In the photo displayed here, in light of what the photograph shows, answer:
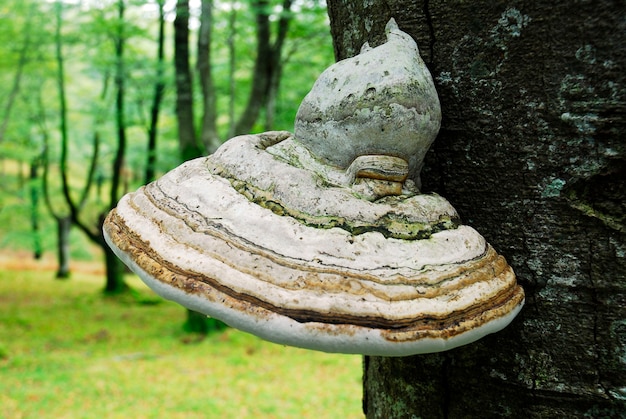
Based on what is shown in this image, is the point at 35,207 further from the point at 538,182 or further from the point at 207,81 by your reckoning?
the point at 538,182

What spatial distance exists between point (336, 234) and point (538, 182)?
0.50 meters

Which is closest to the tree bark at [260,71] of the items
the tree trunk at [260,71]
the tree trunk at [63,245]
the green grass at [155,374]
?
the tree trunk at [260,71]

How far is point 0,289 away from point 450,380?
19.6 m

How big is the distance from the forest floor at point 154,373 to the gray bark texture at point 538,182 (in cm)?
509

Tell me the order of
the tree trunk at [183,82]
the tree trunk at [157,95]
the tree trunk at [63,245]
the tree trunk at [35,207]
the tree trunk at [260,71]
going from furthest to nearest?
the tree trunk at [63,245] → the tree trunk at [35,207] → the tree trunk at [157,95] → the tree trunk at [183,82] → the tree trunk at [260,71]

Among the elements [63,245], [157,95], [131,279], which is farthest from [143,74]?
[131,279]

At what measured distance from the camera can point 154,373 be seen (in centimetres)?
770

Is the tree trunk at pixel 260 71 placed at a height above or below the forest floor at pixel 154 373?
above

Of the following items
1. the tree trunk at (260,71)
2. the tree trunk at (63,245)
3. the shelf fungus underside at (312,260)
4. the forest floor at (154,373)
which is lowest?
the tree trunk at (63,245)

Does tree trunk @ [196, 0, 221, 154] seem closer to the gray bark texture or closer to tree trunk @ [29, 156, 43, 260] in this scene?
the gray bark texture

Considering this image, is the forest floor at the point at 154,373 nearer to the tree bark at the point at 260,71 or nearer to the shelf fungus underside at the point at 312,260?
the tree bark at the point at 260,71

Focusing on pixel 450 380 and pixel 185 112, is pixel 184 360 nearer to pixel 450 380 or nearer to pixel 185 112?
pixel 185 112

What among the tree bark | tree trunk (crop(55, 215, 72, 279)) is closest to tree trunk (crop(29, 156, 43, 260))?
tree trunk (crop(55, 215, 72, 279))

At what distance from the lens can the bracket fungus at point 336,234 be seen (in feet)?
3.12
